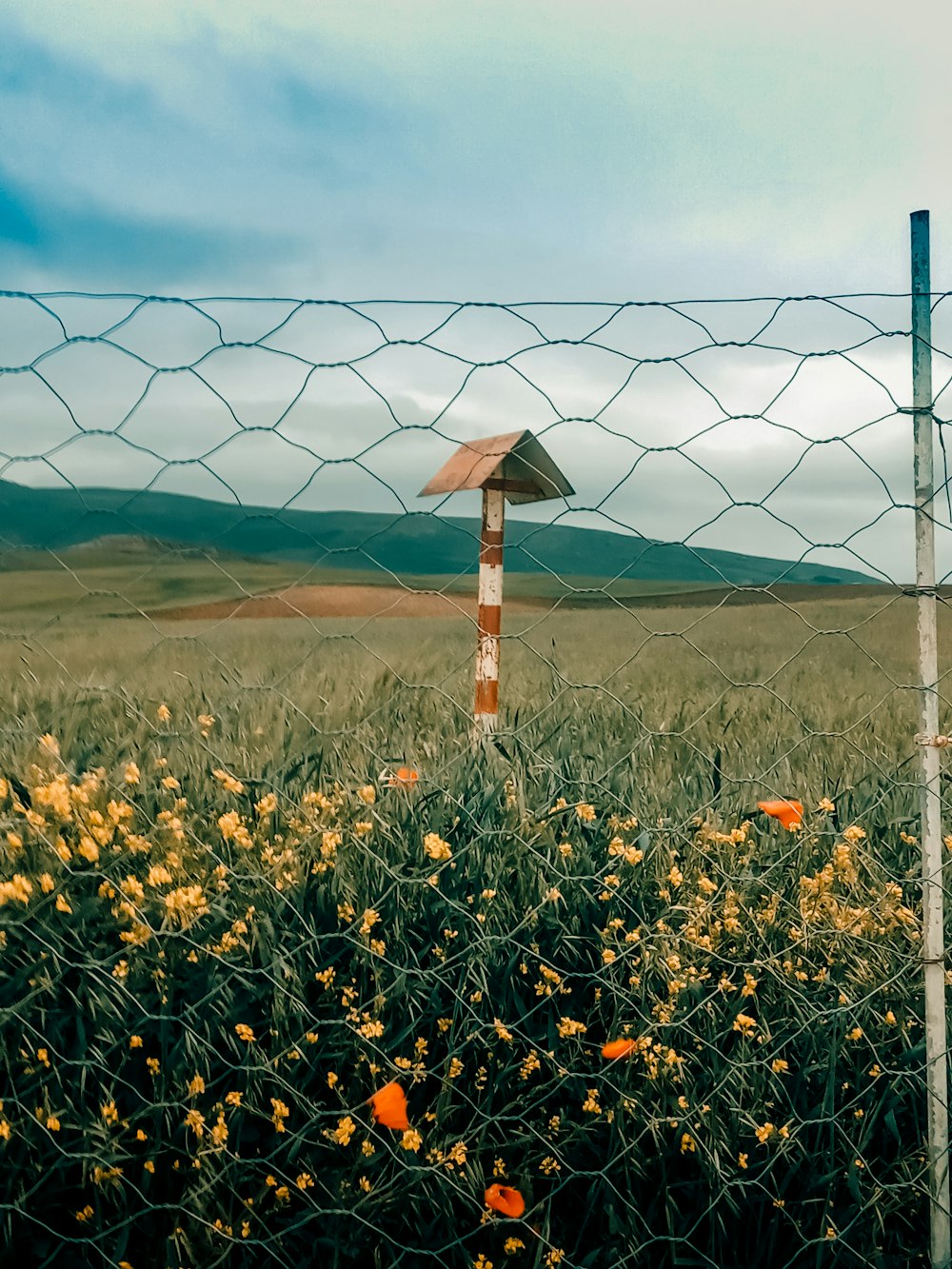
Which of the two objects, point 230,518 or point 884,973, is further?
point 884,973

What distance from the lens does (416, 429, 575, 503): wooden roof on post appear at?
193 centimetres

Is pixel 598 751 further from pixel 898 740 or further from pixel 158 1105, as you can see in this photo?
pixel 158 1105

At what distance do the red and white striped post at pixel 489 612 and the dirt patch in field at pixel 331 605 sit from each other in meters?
0.11

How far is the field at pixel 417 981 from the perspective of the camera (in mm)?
1789

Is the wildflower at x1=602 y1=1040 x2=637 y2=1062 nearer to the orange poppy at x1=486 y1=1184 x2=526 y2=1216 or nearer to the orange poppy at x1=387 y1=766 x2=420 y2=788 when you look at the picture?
the orange poppy at x1=486 y1=1184 x2=526 y2=1216

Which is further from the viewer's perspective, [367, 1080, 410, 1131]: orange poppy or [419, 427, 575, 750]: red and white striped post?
[419, 427, 575, 750]: red and white striped post

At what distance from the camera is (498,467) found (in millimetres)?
2037

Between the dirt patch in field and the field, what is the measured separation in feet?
0.09

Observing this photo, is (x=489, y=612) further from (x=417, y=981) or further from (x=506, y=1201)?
(x=506, y=1201)

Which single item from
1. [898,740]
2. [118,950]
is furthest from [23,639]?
[898,740]

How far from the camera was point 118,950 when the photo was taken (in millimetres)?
1906

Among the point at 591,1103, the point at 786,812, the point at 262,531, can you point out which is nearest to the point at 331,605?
the point at 262,531

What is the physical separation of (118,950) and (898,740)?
89.0 inches

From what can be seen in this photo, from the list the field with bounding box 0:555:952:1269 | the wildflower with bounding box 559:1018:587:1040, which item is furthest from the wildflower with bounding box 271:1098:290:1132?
the wildflower with bounding box 559:1018:587:1040
